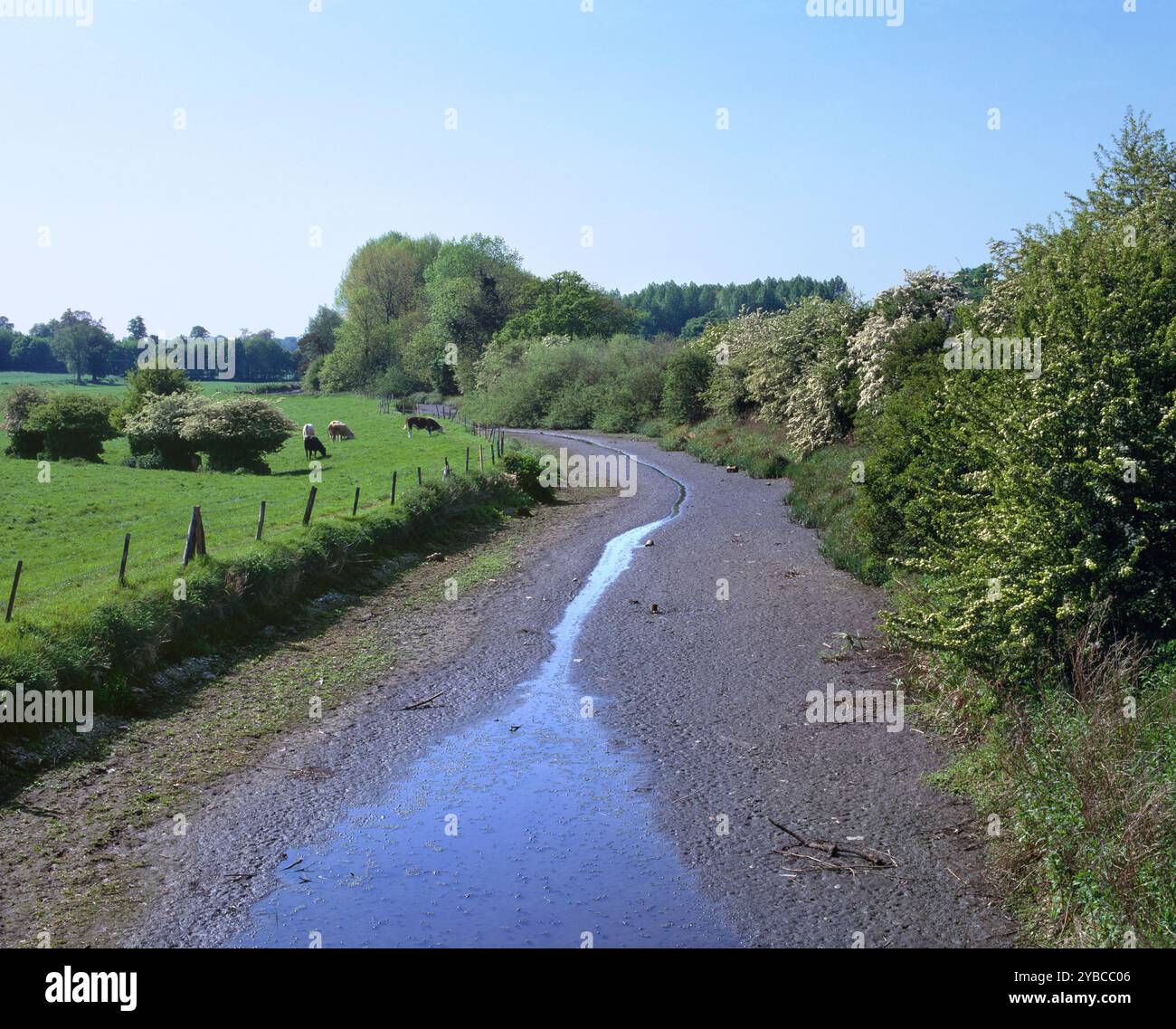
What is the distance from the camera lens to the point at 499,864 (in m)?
9.54

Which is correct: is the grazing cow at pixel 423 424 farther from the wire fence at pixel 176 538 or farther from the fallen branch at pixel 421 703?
the fallen branch at pixel 421 703

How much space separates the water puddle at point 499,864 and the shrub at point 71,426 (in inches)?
1543

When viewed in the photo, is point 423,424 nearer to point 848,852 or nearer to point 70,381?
point 848,852

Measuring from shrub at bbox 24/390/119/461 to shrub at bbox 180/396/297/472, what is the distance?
5.25 metres

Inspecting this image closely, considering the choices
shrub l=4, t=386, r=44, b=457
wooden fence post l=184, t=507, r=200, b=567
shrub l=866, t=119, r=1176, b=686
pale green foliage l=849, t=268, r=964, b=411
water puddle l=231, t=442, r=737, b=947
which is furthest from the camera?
shrub l=4, t=386, r=44, b=457

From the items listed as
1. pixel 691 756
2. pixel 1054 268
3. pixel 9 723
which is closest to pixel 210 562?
pixel 9 723

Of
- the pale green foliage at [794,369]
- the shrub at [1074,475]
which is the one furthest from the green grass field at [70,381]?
the shrub at [1074,475]

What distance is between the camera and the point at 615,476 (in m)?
43.5

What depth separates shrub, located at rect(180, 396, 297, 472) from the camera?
43.7 metres

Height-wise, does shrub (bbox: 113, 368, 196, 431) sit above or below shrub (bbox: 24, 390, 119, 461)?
above

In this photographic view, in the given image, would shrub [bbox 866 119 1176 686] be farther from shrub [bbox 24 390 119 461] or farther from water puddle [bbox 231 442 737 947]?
shrub [bbox 24 390 119 461]

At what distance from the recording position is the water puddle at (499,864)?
8.27m

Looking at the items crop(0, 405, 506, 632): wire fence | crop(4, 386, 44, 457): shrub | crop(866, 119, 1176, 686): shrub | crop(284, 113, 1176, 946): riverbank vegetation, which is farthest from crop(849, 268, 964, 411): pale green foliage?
crop(4, 386, 44, 457): shrub
